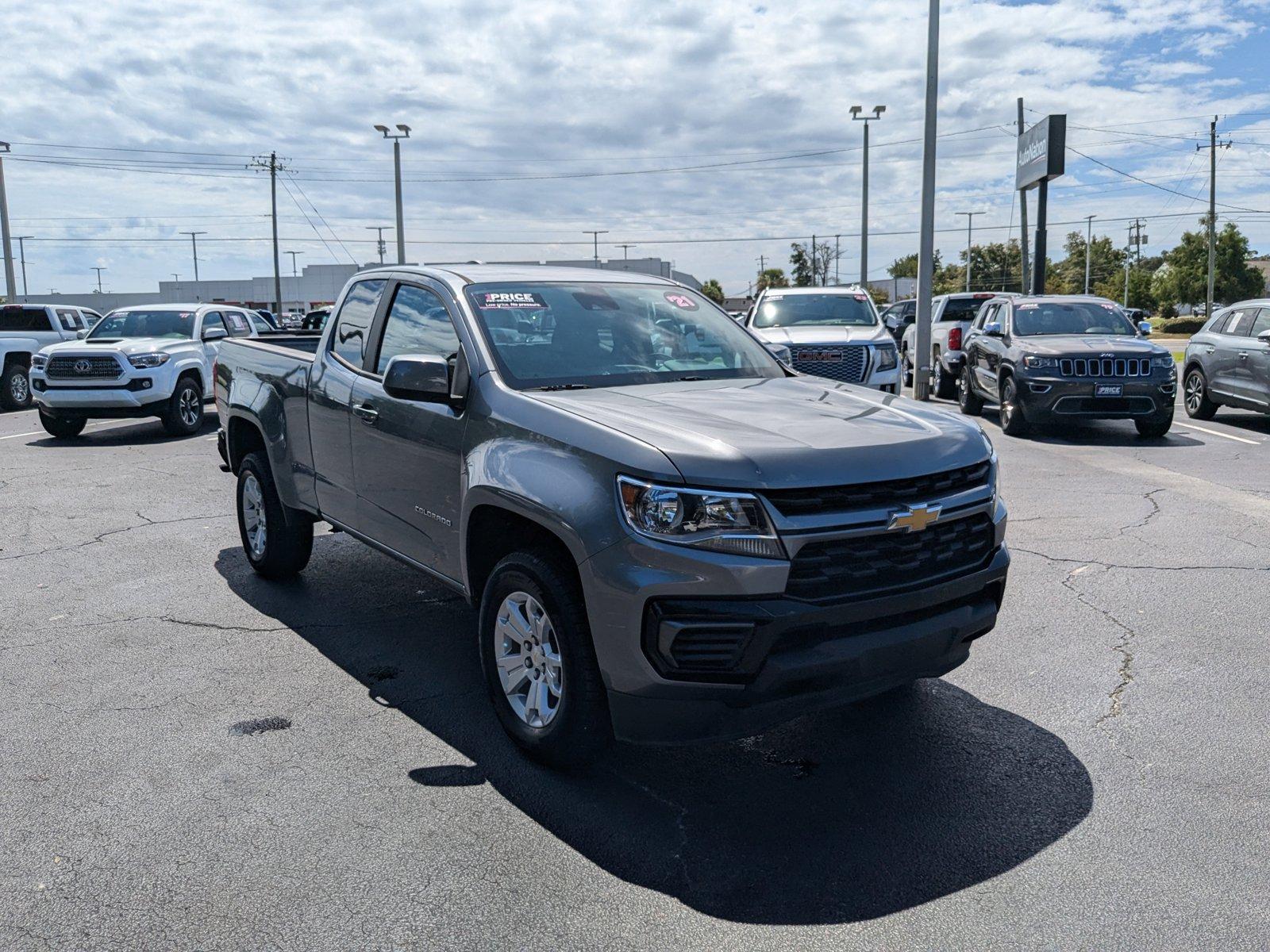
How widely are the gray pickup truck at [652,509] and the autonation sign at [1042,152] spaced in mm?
25051

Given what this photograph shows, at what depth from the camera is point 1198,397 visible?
15.0 meters

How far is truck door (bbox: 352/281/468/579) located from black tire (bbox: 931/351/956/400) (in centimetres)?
1483

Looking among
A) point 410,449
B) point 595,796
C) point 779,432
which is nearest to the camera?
point 779,432

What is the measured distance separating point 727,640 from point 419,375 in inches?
68.8

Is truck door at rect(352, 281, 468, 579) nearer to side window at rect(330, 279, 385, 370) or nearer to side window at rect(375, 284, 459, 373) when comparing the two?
side window at rect(375, 284, 459, 373)

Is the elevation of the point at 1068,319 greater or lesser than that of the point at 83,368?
greater

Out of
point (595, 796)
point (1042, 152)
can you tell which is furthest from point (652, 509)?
point (1042, 152)

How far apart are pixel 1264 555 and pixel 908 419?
436 cm

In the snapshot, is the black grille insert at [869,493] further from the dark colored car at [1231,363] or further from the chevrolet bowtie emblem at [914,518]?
the dark colored car at [1231,363]

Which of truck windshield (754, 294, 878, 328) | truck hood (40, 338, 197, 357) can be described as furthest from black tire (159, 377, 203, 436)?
truck windshield (754, 294, 878, 328)

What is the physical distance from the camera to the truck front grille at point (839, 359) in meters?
14.0

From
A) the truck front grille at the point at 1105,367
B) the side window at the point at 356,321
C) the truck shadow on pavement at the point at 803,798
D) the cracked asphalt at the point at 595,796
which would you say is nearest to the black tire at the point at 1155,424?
the truck front grille at the point at 1105,367

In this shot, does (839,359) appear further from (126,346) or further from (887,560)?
(887,560)

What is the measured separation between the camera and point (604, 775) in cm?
391
